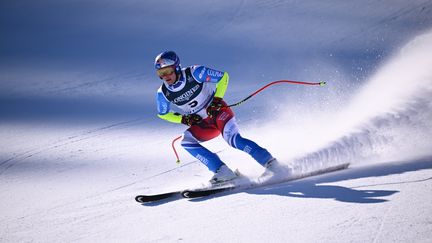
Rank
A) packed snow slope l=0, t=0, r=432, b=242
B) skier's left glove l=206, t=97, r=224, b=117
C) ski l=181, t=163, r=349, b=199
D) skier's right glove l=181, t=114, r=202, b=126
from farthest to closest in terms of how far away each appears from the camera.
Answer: skier's right glove l=181, t=114, r=202, b=126, skier's left glove l=206, t=97, r=224, b=117, ski l=181, t=163, r=349, b=199, packed snow slope l=0, t=0, r=432, b=242

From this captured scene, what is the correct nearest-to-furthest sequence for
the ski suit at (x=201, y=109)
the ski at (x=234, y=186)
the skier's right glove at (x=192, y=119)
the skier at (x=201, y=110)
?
the ski at (x=234, y=186)
the skier at (x=201, y=110)
the ski suit at (x=201, y=109)
the skier's right glove at (x=192, y=119)

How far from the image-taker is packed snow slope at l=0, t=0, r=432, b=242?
3641 mm

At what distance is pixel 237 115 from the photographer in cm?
773

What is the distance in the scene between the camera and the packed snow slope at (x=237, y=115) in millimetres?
3641

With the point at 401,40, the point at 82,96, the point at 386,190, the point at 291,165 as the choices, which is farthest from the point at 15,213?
the point at 401,40

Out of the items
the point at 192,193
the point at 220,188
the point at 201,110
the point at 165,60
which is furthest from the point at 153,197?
the point at 165,60

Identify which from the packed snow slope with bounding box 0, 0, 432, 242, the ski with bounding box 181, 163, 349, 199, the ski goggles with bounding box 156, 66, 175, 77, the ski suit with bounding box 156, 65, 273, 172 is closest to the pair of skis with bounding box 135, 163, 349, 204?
the ski with bounding box 181, 163, 349, 199

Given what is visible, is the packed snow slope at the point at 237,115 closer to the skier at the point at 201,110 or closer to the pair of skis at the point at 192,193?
the pair of skis at the point at 192,193

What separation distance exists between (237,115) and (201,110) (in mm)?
2522

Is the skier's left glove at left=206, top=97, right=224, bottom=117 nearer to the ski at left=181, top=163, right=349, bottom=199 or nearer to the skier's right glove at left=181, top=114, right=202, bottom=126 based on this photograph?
the skier's right glove at left=181, top=114, right=202, bottom=126

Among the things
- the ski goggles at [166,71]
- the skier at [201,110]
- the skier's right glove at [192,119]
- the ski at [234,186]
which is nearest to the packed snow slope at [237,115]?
the ski at [234,186]

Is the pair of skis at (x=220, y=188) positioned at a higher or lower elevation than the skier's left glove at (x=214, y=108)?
lower

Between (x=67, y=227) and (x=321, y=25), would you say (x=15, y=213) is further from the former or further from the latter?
(x=321, y=25)

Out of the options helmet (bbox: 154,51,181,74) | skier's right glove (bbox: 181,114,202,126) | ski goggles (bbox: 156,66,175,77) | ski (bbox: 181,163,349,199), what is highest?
helmet (bbox: 154,51,181,74)
